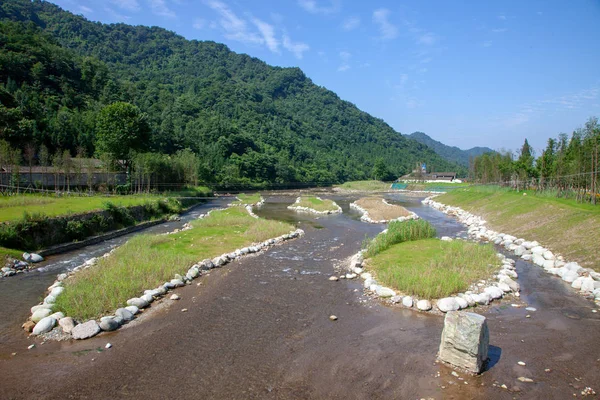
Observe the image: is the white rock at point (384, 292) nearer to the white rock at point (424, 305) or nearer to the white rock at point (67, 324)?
the white rock at point (424, 305)

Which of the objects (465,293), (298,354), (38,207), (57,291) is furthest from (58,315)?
(38,207)

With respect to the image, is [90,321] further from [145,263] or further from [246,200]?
[246,200]

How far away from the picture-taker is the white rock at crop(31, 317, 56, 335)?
11.9 m

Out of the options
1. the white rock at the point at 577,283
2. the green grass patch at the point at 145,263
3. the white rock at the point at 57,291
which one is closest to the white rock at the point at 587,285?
the white rock at the point at 577,283

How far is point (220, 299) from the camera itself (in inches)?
607

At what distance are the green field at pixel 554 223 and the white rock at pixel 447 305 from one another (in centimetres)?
940

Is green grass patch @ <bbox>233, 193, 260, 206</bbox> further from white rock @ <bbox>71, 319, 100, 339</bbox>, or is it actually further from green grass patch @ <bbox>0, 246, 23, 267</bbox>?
white rock @ <bbox>71, 319, 100, 339</bbox>

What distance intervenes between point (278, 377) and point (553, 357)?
24.8ft

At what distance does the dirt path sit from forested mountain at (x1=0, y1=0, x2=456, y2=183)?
59467 mm

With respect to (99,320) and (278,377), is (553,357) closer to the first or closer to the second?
(278,377)

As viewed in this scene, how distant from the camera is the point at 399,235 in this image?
2481 centimetres

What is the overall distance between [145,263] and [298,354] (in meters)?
10.9

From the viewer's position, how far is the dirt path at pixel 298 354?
9086 mm

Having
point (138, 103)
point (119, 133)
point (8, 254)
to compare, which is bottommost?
point (8, 254)
